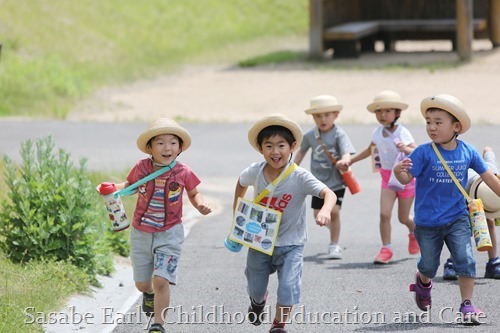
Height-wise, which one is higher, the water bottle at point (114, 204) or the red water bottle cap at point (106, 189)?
the red water bottle cap at point (106, 189)

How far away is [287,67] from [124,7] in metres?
8.21

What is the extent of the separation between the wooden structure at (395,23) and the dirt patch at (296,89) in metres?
0.59

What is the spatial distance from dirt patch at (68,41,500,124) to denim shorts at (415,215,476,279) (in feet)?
42.7

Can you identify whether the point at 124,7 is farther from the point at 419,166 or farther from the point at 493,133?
the point at 419,166

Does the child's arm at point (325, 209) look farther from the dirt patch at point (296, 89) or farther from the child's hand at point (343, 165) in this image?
the dirt patch at point (296, 89)

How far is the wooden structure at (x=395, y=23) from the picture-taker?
93.4ft


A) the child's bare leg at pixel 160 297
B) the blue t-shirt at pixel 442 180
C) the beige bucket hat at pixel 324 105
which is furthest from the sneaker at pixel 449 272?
the child's bare leg at pixel 160 297

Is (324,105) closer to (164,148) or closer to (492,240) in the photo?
(492,240)

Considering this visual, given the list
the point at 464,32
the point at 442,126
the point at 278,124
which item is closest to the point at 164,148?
the point at 278,124

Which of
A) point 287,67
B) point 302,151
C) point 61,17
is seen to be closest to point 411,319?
point 302,151

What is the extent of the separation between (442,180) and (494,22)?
23.0 meters

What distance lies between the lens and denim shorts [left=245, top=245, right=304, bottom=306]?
23.8ft

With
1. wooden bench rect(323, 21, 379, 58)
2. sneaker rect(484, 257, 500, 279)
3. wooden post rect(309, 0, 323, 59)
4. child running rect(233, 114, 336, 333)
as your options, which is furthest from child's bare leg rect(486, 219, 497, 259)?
wooden post rect(309, 0, 323, 59)

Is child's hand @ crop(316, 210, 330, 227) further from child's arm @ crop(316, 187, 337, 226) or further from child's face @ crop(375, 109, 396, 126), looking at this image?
child's face @ crop(375, 109, 396, 126)
